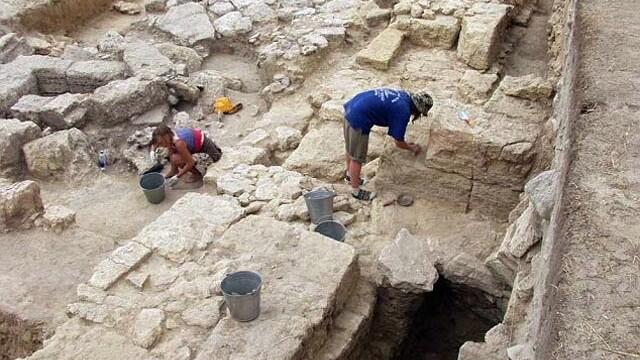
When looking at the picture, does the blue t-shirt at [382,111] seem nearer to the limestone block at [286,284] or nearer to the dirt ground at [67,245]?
the limestone block at [286,284]

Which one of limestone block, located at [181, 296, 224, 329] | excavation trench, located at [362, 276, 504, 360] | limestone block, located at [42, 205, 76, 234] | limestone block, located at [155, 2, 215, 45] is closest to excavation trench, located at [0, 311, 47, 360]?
limestone block, located at [42, 205, 76, 234]

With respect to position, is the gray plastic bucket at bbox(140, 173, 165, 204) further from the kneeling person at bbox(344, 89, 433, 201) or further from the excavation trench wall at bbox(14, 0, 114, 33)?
the excavation trench wall at bbox(14, 0, 114, 33)

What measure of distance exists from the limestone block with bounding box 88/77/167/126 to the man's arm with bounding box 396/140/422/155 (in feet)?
11.9

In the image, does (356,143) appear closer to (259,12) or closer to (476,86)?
(476,86)

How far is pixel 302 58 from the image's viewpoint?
8148 mm

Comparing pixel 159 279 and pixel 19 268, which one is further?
pixel 19 268

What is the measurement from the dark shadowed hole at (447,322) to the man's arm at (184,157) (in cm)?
282

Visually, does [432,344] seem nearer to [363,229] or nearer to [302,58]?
[363,229]

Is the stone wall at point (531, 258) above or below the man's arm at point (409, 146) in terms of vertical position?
above

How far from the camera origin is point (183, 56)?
→ 8.88 metres

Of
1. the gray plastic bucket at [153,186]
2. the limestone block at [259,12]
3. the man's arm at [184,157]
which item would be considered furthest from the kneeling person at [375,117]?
the limestone block at [259,12]

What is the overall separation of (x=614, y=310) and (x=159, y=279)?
3.28 meters

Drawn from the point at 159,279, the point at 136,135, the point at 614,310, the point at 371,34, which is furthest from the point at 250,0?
the point at 614,310

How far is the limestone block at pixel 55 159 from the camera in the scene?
22.0 feet
